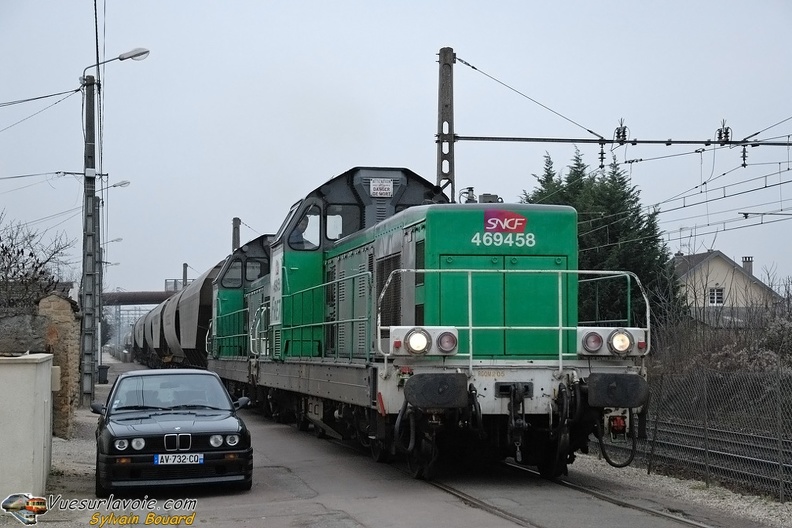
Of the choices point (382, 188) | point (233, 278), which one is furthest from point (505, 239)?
point (233, 278)

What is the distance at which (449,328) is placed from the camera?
31.2ft

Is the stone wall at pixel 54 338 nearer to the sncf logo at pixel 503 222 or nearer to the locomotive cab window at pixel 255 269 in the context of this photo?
the locomotive cab window at pixel 255 269

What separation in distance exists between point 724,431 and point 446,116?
9.12m

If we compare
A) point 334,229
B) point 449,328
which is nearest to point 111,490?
point 449,328

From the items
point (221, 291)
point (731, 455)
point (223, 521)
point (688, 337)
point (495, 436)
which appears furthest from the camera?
point (221, 291)

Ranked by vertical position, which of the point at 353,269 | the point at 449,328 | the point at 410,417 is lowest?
the point at 410,417

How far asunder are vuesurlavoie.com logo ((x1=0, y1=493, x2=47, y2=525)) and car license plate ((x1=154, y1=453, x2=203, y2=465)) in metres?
1.20

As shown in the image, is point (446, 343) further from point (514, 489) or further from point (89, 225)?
point (89, 225)

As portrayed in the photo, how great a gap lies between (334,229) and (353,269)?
1568 mm

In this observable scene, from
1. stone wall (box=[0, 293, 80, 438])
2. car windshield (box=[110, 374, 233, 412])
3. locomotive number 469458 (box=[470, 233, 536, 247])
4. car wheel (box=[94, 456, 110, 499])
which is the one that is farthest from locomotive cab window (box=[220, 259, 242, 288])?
car wheel (box=[94, 456, 110, 499])

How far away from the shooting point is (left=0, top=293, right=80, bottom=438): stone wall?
14.0 metres

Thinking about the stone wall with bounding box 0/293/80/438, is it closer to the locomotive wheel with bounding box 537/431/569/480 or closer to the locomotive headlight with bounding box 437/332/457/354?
the locomotive headlight with bounding box 437/332/457/354

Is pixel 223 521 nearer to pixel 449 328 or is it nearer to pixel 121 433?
pixel 121 433

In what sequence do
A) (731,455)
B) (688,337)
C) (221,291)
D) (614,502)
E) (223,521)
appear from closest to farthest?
(223,521) → (614,502) → (731,455) → (688,337) → (221,291)
